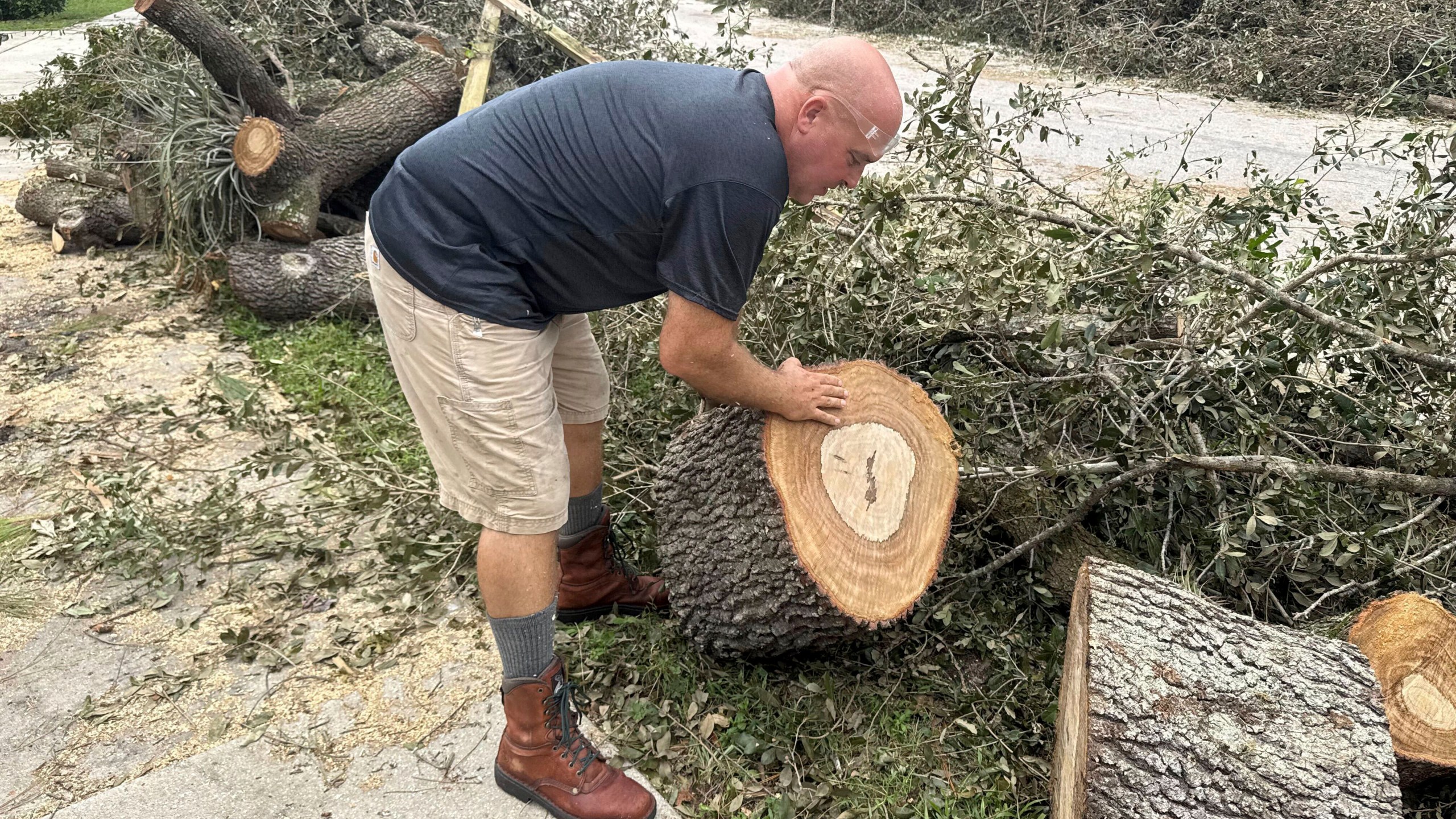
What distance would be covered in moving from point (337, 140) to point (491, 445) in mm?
4053

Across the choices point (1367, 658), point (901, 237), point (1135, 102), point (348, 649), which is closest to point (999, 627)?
point (1367, 658)

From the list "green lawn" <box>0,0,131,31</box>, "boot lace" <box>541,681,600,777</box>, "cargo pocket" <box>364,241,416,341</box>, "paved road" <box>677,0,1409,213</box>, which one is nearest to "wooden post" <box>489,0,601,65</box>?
"paved road" <box>677,0,1409,213</box>

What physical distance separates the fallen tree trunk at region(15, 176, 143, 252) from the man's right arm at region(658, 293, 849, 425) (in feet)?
17.1

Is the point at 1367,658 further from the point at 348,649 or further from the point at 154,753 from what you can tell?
the point at 154,753

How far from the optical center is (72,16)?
15.1 meters

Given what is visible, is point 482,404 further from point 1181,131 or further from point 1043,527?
point 1181,131

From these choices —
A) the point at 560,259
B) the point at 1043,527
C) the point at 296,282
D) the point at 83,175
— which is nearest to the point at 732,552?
the point at 560,259

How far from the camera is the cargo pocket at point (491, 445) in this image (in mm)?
2006

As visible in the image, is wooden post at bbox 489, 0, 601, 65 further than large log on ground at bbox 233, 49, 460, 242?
Yes

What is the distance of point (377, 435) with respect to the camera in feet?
12.1

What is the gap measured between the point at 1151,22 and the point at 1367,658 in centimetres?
977

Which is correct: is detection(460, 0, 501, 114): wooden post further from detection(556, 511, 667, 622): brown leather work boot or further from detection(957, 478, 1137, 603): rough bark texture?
detection(957, 478, 1137, 603): rough bark texture

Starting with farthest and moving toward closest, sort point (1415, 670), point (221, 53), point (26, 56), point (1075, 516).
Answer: point (26, 56)
point (221, 53)
point (1075, 516)
point (1415, 670)

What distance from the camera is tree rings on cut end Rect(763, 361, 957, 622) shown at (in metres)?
2.18
